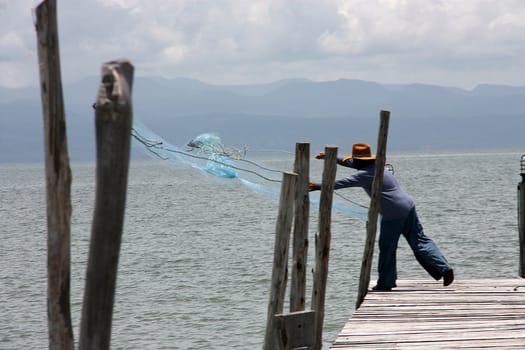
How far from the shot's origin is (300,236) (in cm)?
771

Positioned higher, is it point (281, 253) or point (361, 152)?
point (361, 152)

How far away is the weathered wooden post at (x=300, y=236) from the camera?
25.1 ft

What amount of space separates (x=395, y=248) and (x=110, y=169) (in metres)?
6.40

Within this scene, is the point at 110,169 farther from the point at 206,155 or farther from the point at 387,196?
the point at 387,196

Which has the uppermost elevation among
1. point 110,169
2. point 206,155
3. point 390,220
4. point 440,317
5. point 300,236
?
point 110,169

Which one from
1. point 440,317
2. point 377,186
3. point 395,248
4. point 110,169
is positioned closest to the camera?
point 110,169

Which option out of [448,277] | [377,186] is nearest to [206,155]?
[377,186]

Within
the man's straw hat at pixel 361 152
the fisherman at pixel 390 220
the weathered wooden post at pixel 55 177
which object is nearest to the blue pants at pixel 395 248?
the fisherman at pixel 390 220

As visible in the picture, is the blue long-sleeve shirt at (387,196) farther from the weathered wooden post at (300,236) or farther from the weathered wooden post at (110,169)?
the weathered wooden post at (110,169)

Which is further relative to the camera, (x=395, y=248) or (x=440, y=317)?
(x=395, y=248)

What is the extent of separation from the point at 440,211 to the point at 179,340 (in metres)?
26.2

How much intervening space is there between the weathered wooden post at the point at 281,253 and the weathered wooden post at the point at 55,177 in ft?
5.87

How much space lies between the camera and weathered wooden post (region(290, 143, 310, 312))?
7.64m

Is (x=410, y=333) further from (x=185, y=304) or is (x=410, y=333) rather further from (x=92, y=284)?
(x=185, y=304)
